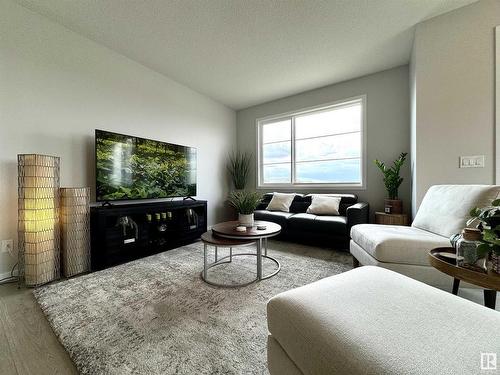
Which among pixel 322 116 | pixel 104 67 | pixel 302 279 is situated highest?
pixel 104 67

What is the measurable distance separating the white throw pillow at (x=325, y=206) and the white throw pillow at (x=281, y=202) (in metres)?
0.40

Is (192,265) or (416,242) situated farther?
(192,265)

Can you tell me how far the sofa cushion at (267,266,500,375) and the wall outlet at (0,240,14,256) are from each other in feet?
8.87

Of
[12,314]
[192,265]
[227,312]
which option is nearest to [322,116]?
[192,265]

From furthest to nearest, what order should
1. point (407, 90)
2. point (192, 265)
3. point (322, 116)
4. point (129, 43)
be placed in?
point (322, 116), point (407, 90), point (129, 43), point (192, 265)

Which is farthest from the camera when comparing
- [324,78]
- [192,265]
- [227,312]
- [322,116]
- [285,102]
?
[285,102]

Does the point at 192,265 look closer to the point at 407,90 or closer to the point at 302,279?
the point at 302,279

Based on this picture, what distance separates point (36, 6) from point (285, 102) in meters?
3.68

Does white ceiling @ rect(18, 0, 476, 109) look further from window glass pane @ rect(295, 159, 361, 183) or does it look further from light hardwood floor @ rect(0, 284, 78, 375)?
light hardwood floor @ rect(0, 284, 78, 375)

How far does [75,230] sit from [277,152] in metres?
3.64

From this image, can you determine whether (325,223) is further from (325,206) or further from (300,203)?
(300,203)

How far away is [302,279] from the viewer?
2053mm

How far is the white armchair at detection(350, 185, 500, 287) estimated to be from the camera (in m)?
1.57

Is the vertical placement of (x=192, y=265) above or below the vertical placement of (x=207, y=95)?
below
